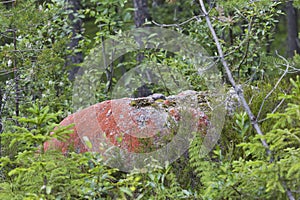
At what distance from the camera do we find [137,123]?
14.5 ft

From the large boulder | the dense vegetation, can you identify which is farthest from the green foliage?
the large boulder

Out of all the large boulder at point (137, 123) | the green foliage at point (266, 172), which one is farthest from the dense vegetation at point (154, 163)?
the large boulder at point (137, 123)

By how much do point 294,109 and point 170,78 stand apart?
350 centimetres

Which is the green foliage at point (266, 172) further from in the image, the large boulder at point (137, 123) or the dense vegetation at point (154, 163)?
the large boulder at point (137, 123)

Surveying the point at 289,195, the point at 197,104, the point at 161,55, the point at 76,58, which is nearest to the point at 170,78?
the point at 161,55

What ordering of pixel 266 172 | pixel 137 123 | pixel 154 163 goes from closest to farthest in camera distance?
pixel 266 172 < pixel 154 163 < pixel 137 123

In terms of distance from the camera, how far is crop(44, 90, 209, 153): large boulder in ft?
14.0

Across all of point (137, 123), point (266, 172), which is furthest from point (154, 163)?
point (266, 172)

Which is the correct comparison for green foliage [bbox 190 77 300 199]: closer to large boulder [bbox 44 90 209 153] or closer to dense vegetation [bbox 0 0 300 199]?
dense vegetation [bbox 0 0 300 199]

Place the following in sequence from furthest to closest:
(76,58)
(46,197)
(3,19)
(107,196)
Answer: (76,58)
(3,19)
(107,196)
(46,197)

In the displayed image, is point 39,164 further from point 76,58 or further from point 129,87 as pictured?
point 76,58

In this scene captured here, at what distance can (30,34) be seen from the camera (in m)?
6.56

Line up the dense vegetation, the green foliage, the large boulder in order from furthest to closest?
the large boulder < the dense vegetation < the green foliage

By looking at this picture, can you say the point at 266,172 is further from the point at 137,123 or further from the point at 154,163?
the point at 137,123
